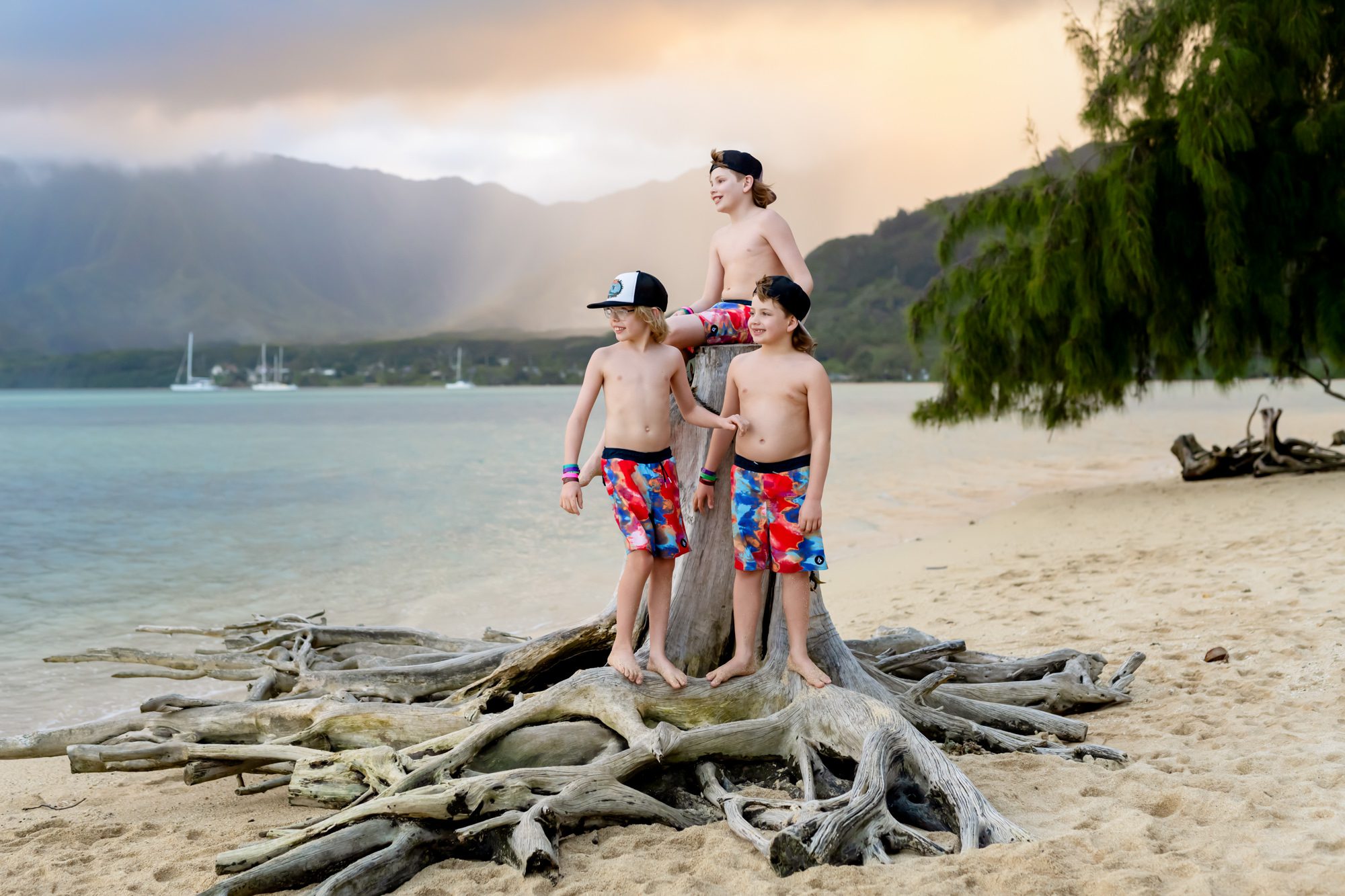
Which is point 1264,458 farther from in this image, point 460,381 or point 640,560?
point 460,381

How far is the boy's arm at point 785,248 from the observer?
14.5 feet

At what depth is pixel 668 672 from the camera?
4129mm

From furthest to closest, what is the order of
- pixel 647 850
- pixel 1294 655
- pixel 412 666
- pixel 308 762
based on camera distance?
pixel 1294 655, pixel 412 666, pixel 308 762, pixel 647 850

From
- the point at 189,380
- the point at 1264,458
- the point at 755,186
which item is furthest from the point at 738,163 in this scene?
the point at 189,380

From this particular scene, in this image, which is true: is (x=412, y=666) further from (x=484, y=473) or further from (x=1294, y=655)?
(x=484, y=473)

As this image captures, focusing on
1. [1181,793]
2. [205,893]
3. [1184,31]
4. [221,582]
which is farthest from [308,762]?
[1184,31]

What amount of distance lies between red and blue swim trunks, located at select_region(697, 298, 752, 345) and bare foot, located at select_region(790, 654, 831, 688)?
1.40 m

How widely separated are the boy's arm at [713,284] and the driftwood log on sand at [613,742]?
1.02 feet

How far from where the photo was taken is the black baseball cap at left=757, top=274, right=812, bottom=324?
399 cm

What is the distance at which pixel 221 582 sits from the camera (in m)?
13.2

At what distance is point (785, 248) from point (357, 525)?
15373 millimetres

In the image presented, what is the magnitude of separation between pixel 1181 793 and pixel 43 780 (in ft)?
18.0

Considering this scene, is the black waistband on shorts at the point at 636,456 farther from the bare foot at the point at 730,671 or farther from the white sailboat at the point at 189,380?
the white sailboat at the point at 189,380

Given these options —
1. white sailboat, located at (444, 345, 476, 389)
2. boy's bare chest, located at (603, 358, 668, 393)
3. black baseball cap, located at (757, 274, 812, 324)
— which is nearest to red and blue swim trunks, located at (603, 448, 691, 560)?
boy's bare chest, located at (603, 358, 668, 393)
